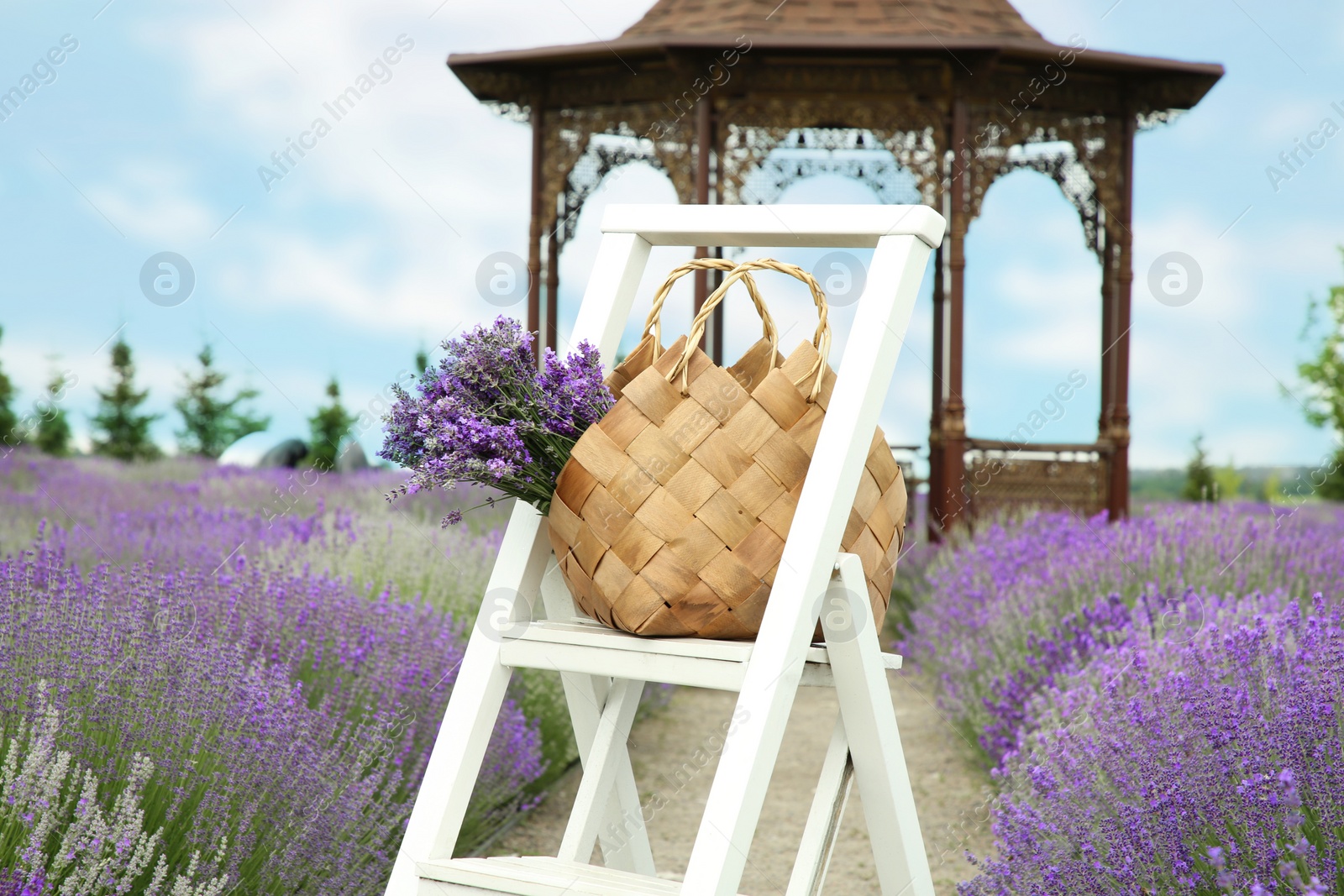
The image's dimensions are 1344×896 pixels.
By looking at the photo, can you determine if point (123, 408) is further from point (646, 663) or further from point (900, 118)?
point (646, 663)

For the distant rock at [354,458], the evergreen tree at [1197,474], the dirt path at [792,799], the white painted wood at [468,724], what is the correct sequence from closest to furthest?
the white painted wood at [468,724] → the dirt path at [792,799] → the distant rock at [354,458] → the evergreen tree at [1197,474]

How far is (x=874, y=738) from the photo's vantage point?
195 cm

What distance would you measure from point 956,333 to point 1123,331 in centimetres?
172

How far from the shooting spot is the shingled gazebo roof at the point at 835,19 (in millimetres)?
8312

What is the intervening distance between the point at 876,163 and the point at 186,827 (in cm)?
808

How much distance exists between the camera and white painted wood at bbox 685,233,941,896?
172 centimetres

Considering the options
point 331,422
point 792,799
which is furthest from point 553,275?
point 331,422

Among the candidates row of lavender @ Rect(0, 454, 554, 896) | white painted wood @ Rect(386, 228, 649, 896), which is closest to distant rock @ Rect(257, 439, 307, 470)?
row of lavender @ Rect(0, 454, 554, 896)

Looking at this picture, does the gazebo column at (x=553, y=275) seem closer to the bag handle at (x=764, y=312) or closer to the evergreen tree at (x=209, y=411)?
the bag handle at (x=764, y=312)

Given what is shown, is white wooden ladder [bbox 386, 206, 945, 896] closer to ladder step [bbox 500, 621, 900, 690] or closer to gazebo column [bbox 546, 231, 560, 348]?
ladder step [bbox 500, 621, 900, 690]

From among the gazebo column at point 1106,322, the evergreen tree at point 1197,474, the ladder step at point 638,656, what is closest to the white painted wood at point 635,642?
the ladder step at point 638,656

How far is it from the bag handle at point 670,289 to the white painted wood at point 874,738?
1.61 ft

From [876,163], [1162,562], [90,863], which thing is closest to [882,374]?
[90,863]

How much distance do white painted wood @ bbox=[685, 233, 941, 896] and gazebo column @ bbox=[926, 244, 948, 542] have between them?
6434mm
